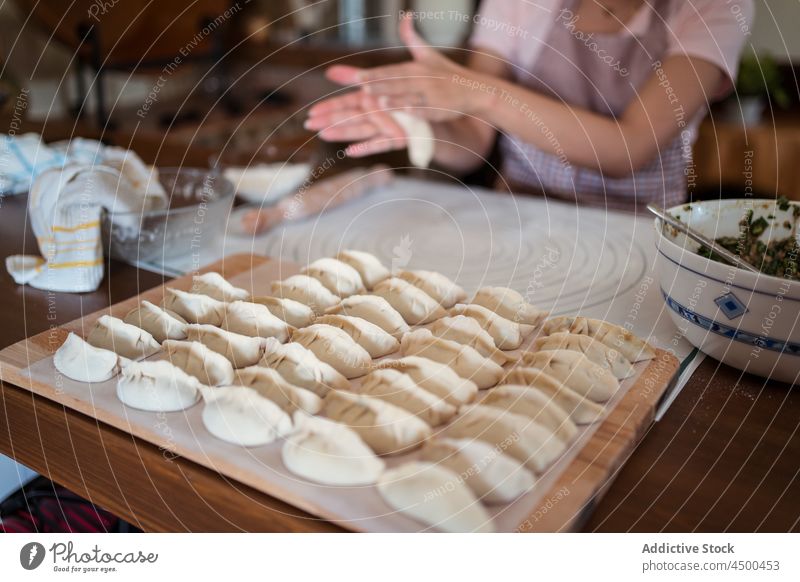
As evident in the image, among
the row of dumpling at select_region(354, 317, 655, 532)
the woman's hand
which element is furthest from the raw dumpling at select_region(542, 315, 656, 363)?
the woman's hand

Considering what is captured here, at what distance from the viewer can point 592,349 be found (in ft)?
1.84

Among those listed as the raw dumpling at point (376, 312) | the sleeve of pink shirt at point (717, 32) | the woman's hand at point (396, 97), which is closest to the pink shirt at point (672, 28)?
the sleeve of pink shirt at point (717, 32)

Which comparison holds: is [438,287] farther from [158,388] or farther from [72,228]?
[72,228]

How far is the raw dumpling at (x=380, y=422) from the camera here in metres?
0.45

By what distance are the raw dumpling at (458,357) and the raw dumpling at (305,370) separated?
79 mm

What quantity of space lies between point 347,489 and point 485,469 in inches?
3.7

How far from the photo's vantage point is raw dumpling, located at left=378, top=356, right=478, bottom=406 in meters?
0.51

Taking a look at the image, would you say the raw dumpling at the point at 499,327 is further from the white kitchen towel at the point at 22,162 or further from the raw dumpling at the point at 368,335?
the white kitchen towel at the point at 22,162

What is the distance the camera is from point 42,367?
554 mm

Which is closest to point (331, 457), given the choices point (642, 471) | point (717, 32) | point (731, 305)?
point (642, 471)

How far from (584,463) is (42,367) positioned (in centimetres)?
46

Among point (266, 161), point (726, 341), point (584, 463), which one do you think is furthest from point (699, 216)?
point (266, 161)

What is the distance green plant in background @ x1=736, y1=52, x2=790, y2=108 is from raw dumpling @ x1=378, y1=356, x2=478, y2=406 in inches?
79.2

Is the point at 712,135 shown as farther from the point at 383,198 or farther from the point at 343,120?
the point at 343,120
